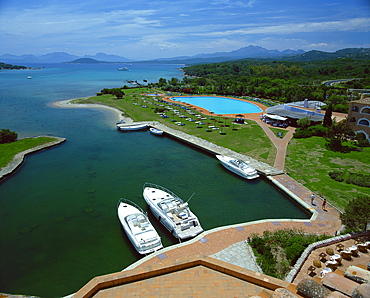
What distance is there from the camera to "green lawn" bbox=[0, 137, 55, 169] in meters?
35.1

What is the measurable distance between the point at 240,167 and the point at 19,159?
29733mm

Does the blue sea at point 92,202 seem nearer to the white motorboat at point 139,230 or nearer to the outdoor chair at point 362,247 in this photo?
the white motorboat at point 139,230

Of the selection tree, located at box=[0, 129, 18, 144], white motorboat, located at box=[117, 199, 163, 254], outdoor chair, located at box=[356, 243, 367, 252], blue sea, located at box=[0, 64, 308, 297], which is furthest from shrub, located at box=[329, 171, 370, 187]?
tree, located at box=[0, 129, 18, 144]

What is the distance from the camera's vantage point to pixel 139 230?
1936 cm

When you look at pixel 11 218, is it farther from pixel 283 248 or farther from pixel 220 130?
pixel 220 130

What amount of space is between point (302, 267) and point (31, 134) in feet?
165

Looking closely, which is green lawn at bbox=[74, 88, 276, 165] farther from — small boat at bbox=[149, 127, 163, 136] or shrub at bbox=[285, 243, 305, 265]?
shrub at bbox=[285, 243, 305, 265]

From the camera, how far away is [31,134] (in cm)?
4878

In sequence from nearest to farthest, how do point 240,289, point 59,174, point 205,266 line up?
point 240,289
point 205,266
point 59,174

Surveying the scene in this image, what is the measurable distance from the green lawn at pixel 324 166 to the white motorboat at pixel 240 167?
4570 millimetres

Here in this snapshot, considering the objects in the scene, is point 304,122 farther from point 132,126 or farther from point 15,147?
point 15,147

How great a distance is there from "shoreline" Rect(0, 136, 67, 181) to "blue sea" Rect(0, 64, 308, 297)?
708mm

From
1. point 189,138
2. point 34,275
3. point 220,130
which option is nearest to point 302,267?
point 34,275

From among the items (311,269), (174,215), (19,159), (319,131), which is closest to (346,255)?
(311,269)
